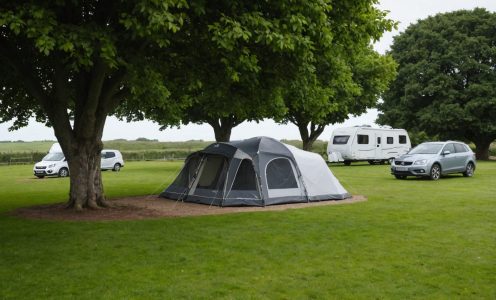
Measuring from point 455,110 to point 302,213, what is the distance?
32.0m

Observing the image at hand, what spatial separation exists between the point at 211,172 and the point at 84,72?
15.0ft

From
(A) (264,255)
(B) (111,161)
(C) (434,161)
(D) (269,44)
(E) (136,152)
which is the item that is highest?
(D) (269,44)

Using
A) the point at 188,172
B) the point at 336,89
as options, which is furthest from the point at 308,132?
the point at 188,172

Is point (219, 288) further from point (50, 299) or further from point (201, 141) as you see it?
point (201, 141)

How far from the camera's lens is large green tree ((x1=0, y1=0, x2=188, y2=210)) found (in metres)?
9.55

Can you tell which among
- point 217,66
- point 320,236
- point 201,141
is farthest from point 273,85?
point 201,141

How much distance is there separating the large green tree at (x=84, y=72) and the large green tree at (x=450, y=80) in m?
31.7

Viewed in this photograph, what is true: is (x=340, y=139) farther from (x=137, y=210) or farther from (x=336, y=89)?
(x=137, y=210)

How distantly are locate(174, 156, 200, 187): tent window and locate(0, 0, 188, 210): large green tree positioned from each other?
2.09 metres

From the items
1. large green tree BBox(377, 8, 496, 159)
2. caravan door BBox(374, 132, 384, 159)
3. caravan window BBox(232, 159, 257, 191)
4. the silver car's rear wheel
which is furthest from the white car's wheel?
large green tree BBox(377, 8, 496, 159)

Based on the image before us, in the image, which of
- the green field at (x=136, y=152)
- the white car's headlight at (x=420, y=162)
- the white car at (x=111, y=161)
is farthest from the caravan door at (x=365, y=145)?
the white car at (x=111, y=161)

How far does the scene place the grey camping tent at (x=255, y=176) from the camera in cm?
1459

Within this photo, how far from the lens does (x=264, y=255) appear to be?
8.42 m

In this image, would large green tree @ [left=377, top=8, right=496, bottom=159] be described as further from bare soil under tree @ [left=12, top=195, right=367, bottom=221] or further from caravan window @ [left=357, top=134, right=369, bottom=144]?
bare soil under tree @ [left=12, top=195, right=367, bottom=221]
